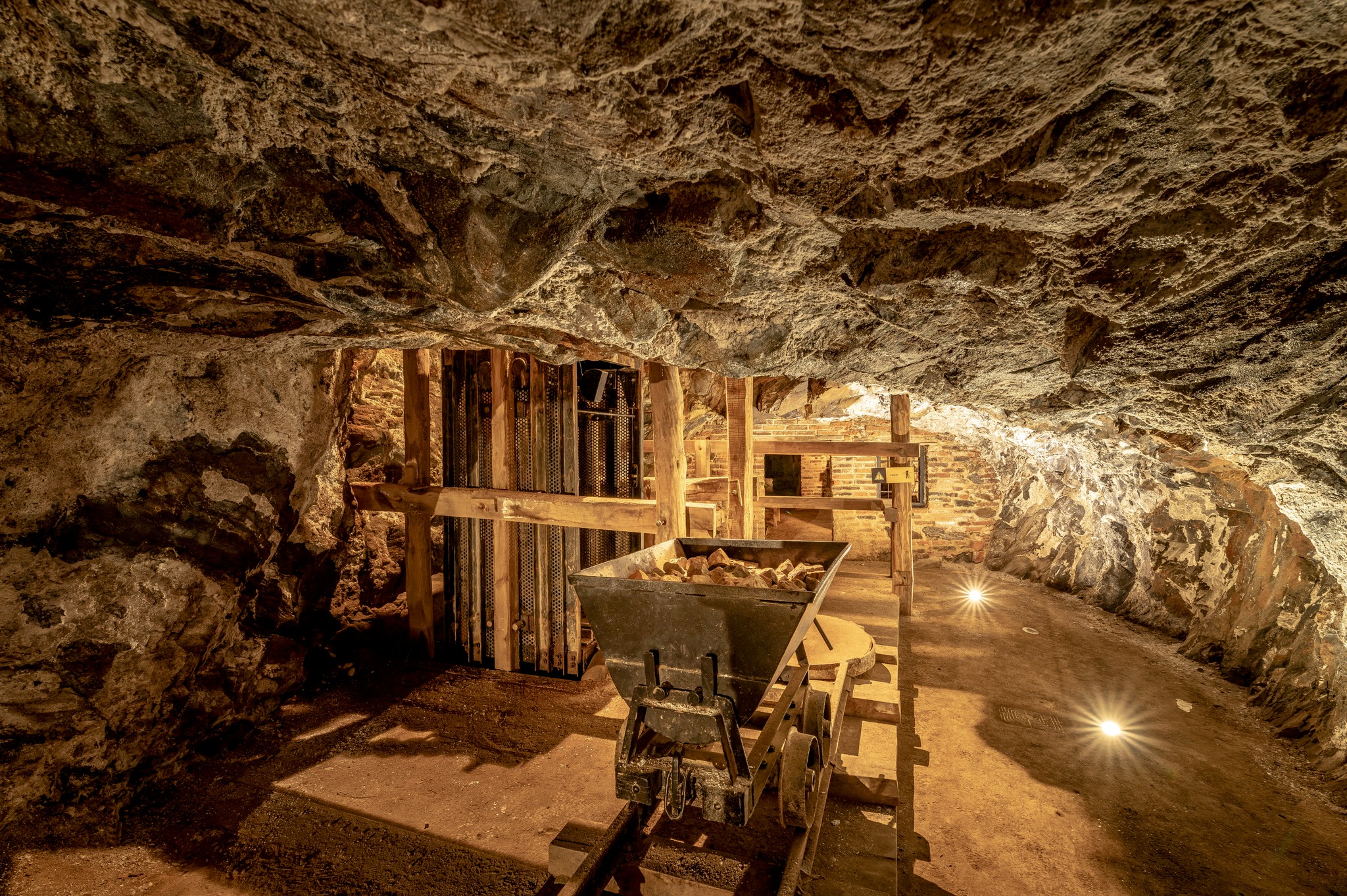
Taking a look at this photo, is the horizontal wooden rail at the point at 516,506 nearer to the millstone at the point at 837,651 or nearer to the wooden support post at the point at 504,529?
the wooden support post at the point at 504,529

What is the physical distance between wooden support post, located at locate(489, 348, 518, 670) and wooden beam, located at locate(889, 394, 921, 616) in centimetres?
411

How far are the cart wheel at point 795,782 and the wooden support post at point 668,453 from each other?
77.9 inches

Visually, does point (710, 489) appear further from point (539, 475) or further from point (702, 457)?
point (702, 457)

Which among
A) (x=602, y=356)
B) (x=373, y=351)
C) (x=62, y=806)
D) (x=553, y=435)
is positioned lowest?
(x=62, y=806)

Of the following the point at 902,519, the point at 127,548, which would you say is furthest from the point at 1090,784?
the point at 127,548

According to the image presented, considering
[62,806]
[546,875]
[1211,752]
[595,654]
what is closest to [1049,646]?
[1211,752]

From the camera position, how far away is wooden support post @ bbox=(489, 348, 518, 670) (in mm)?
4902

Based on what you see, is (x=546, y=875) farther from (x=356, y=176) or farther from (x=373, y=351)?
(x=373, y=351)

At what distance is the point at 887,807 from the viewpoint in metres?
2.95

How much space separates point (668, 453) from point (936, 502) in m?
7.46

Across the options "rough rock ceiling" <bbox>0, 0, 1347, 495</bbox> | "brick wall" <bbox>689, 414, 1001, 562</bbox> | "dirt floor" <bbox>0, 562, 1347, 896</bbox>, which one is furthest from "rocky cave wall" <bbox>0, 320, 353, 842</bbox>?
"brick wall" <bbox>689, 414, 1001, 562</bbox>

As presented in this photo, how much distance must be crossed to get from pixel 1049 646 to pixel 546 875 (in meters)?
5.60

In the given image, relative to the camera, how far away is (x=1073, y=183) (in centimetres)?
149

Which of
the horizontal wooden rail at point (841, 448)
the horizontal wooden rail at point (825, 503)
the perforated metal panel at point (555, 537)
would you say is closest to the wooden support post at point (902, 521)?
the horizontal wooden rail at point (841, 448)
